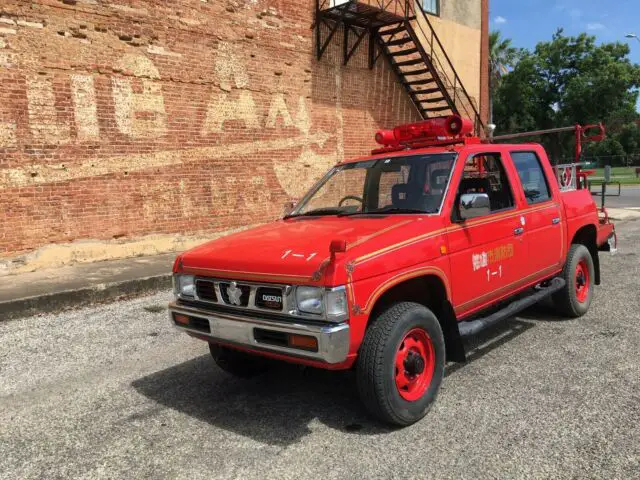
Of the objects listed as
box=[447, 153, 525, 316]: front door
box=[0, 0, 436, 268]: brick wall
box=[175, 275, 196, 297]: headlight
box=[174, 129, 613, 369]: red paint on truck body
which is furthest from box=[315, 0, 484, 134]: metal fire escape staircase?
box=[175, 275, 196, 297]: headlight

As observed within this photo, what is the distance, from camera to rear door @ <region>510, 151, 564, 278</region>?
4809 mm

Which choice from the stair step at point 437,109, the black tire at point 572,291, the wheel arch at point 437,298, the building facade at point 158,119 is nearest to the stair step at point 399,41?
the building facade at point 158,119

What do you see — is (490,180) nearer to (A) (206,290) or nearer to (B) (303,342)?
(B) (303,342)

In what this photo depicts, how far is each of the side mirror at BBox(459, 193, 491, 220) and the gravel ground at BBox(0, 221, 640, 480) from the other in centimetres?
128

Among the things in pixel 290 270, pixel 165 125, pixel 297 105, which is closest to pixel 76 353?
pixel 290 270

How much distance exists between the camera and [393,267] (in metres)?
3.34

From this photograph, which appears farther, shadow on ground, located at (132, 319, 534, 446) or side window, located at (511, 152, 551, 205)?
side window, located at (511, 152, 551, 205)

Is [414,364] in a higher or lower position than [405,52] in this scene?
lower

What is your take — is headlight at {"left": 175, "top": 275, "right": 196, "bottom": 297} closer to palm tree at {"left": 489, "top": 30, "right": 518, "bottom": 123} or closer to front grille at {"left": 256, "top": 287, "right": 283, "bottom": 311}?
front grille at {"left": 256, "top": 287, "right": 283, "bottom": 311}

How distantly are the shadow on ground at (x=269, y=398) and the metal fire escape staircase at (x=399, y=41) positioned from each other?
369 inches

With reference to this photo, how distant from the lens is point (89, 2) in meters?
8.96

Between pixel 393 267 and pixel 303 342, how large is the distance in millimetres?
742

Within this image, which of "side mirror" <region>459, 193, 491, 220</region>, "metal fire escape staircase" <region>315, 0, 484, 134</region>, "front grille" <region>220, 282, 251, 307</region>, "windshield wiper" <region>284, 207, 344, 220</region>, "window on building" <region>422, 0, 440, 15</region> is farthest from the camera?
"window on building" <region>422, 0, 440, 15</region>

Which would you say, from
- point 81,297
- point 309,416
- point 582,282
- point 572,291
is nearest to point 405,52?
point 582,282
